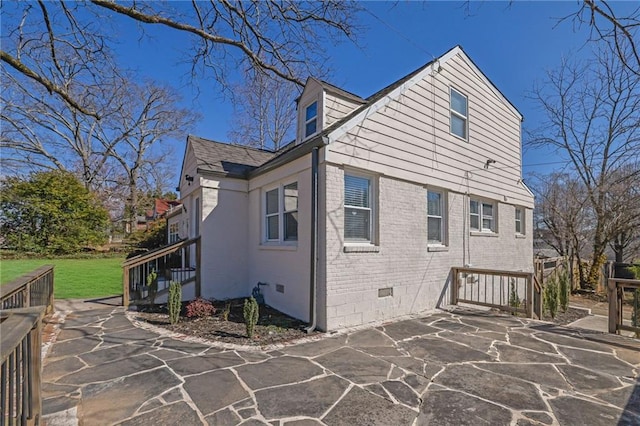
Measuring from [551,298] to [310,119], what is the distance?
7820mm

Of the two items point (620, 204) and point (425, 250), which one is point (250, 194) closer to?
point (425, 250)

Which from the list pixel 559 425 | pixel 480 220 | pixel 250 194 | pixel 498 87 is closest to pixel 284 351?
pixel 559 425

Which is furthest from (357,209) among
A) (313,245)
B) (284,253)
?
(284,253)

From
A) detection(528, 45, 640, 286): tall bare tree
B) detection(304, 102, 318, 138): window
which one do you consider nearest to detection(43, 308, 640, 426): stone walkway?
detection(304, 102, 318, 138): window

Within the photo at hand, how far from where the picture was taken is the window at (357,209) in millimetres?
6406

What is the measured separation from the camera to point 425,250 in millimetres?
7668

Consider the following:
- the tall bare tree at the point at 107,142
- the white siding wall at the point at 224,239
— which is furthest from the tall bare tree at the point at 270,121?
the white siding wall at the point at 224,239

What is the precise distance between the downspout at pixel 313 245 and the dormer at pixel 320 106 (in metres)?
1.56

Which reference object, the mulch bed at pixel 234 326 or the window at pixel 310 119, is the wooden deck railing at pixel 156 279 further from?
the window at pixel 310 119

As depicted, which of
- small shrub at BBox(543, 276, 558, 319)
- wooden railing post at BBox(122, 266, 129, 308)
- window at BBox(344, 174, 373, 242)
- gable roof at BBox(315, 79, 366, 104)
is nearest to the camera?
window at BBox(344, 174, 373, 242)

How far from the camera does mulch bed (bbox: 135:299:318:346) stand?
17.6ft

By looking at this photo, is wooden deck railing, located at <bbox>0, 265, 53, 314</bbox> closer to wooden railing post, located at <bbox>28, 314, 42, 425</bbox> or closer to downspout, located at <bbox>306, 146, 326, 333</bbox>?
wooden railing post, located at <bbox>28, 314, 42, 425</bbox>

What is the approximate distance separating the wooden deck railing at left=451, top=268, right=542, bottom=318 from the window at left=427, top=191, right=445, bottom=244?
1.03 metres

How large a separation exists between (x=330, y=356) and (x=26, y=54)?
862 cm
